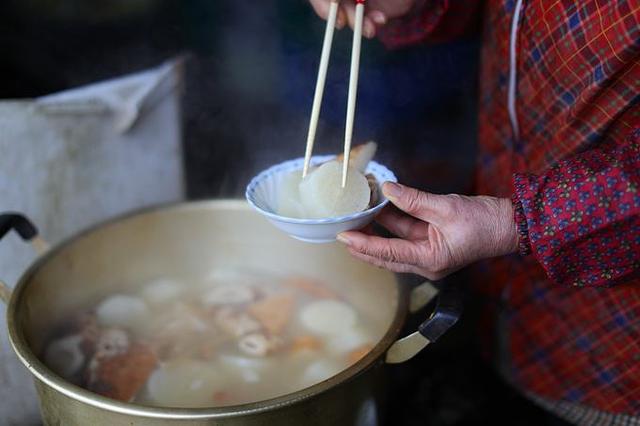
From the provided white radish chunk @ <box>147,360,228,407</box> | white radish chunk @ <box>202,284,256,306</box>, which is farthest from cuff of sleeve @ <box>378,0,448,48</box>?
white radish chunk @ <box>147,360,228,407</box>

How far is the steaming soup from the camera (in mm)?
1970

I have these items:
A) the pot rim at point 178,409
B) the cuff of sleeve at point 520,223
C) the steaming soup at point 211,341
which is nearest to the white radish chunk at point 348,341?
the steaming soup at point 211,341

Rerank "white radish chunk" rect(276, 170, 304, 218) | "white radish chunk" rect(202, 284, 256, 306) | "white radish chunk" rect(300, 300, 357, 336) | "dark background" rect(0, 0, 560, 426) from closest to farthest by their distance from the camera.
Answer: "white radish chunk" rect(276, 170, 304, 218) < "white radish chunk" rect(300, 300, 357, 336) < "white radish chunk" rect(202, 284, 256, 306) < "dark background" rect(0, 0, 560, 426)

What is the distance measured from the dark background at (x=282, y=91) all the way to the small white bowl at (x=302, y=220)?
663mm

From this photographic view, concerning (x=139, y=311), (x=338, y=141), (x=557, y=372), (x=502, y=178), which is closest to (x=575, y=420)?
(x=557, y=372)

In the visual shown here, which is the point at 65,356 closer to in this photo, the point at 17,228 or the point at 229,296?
the point at 17,228

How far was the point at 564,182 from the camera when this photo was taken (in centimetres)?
143

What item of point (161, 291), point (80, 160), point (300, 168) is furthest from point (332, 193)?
point (80, 160)

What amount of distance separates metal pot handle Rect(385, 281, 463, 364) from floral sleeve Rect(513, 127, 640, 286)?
0.83 ft

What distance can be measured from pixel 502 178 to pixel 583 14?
77 cm

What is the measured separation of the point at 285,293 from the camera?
2457 mm

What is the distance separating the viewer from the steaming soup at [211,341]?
197 centimetres

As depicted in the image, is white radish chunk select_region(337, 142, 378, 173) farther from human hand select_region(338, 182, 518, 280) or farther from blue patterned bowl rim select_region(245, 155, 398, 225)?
human hand select_region(338, 182, 518, 280)

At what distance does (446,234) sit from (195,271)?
1409 mm
